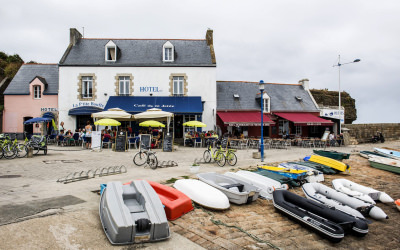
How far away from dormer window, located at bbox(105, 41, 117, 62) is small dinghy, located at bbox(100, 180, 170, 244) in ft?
56.1

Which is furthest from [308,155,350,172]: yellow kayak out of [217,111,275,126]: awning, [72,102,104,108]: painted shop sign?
[72,102,104,108]: painted shop sign

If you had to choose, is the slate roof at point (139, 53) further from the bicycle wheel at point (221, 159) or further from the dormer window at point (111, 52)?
the bicycle wheel at point (221, 159)

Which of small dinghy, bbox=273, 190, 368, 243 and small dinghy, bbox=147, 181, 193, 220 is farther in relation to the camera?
small dinghy, bbox=147, 181, 193, 220

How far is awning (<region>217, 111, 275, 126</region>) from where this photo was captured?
63.3ft

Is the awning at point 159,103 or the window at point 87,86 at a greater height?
the window at point 87,86

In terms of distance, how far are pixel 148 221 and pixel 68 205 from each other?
1.97 m

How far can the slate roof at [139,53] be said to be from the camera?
19719 mm

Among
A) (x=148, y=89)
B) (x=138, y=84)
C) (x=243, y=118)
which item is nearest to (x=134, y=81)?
(x=138, y=84)

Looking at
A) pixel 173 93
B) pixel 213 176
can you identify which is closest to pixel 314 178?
pixel 213 176

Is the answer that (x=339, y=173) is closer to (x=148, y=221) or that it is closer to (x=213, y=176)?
(x=213, y=176)

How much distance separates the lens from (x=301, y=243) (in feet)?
15.0

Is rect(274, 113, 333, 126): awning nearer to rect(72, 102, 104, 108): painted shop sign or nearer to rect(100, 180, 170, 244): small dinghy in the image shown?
rect(72, 102, 104, 108): painted shop sign

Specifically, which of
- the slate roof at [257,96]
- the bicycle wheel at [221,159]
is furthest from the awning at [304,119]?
the bicycle wheel at [221,159]

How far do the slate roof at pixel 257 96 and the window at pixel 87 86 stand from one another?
10.1m
